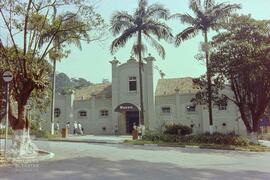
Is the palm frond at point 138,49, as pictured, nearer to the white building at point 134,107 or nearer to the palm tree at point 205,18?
the palm tree at point 205,18

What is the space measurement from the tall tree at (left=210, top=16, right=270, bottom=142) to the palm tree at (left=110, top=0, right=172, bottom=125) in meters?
4.76

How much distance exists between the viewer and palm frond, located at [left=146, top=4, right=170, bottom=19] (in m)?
30.2

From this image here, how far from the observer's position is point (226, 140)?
82.1 ft

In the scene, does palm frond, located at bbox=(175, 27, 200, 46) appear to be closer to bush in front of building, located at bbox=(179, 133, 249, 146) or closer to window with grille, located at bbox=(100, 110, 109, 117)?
bush in front of building, located at bbox=(179, 133, 249, 146)

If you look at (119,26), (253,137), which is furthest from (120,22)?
(253,137)

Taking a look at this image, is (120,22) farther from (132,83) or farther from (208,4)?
(132,83)

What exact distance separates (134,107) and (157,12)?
597 inches

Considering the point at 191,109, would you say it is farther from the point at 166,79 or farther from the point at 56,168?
the point at 56,168

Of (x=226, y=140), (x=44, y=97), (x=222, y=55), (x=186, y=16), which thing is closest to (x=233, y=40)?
(x=222, y=55)

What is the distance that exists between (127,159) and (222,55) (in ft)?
43.2

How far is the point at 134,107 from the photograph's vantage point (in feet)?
142

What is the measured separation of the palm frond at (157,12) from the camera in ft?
99.1

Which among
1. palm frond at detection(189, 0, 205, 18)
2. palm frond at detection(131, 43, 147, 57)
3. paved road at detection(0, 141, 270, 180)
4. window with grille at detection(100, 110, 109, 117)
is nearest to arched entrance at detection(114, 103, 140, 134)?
window with grille at detection(100, 110, 109, 117)

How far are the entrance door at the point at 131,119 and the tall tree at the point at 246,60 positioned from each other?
17.7 m
